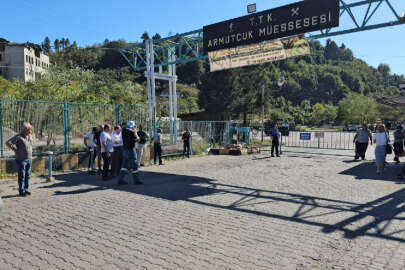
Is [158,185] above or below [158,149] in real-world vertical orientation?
below

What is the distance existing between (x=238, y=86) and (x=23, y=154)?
26993 mm

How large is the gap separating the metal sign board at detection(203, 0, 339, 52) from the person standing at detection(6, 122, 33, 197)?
808 cm

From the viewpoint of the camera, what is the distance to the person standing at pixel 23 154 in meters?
Result: 7.01

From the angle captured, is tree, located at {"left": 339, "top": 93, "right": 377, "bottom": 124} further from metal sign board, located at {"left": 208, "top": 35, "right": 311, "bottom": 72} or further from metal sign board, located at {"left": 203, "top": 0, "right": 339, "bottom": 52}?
metal sign board, located at {"left": 203, "top": 0, "right": 339, "bottom": 52}

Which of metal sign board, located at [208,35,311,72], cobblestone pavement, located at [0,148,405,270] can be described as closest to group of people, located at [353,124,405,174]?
cobblestone pavement, located at [0,148,405,270]

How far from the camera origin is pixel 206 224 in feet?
17.0

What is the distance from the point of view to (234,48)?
1318 centimetres

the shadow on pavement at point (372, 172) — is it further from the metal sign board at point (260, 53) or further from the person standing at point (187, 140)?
the person standing at point (187, 140)

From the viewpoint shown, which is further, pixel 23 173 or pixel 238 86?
pixel 238 86

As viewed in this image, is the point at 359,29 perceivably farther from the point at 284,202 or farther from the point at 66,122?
the point at 66,122

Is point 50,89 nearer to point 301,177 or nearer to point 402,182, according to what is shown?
point 301,177

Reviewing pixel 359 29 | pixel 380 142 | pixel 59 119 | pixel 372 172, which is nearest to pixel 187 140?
pixel 59 119

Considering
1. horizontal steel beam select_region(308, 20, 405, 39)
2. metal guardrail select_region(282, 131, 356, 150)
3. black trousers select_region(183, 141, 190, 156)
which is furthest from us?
metal guardrail select_region(282, 131, 356, 150)

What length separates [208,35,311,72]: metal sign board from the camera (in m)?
11.5
